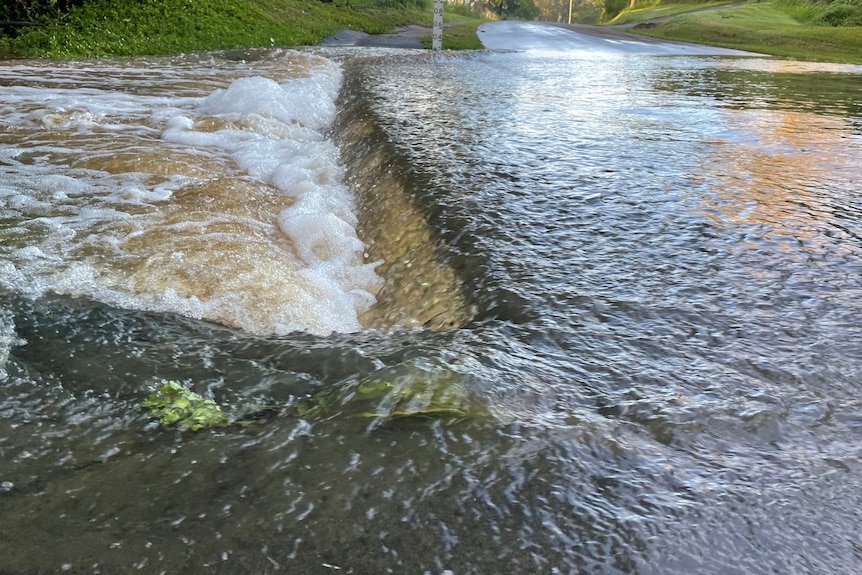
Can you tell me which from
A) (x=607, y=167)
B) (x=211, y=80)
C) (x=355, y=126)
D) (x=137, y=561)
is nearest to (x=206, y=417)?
(x=137, y=561)

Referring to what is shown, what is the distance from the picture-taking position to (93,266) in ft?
12.2

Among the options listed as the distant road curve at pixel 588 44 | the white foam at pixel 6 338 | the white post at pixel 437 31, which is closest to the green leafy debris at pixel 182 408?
the white foam at pixel 6 338

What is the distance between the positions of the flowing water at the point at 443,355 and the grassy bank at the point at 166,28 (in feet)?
35.5

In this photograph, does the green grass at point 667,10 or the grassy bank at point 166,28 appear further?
the green grass at point 667,10

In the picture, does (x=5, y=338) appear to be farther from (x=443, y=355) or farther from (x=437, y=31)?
(x=437, y=31)

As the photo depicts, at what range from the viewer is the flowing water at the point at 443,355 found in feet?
5.68

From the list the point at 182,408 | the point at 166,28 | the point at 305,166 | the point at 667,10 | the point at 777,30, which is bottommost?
the point at 182,408

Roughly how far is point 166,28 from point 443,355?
18.2 m

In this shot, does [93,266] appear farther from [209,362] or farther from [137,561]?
[137,561]

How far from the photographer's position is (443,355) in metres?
2.53

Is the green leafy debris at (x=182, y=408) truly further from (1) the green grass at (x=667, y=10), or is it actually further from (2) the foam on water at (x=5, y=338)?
(1) the green grass at (x=667, y=10)

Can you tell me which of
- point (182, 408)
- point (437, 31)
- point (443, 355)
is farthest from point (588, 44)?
point (182, 408)

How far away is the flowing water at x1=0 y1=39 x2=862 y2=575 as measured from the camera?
173cm

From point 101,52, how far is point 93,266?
1409cm
